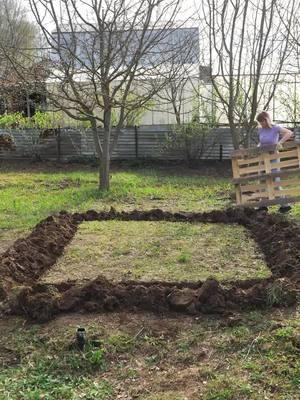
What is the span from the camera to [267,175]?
873 centimetres

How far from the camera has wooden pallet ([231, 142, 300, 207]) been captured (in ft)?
28.7

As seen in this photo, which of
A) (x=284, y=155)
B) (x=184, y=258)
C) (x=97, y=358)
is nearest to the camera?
(x=97, y=358)

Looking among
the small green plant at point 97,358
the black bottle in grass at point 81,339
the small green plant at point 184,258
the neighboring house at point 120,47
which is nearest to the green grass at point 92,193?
the neighboring house at point 120,47

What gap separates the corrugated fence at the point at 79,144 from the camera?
17.6 metres

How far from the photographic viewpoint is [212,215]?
339 inches

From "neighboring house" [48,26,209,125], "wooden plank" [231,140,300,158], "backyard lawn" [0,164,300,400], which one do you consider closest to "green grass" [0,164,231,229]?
"wooden plank" [231,140,300,158]

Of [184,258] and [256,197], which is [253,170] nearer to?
[256,197]

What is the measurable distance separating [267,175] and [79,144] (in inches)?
406

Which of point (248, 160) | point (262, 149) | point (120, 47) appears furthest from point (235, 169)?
point (120, 47)

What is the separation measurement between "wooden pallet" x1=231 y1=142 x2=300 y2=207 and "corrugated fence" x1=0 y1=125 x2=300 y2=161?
26.3ft

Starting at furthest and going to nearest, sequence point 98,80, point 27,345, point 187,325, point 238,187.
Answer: point 98,80
point 238,187
point 187,325
point 27,345

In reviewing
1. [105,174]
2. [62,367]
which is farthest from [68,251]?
[105,174]

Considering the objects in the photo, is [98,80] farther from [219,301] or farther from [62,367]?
[62,367]

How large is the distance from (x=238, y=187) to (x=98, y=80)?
3990 mm
